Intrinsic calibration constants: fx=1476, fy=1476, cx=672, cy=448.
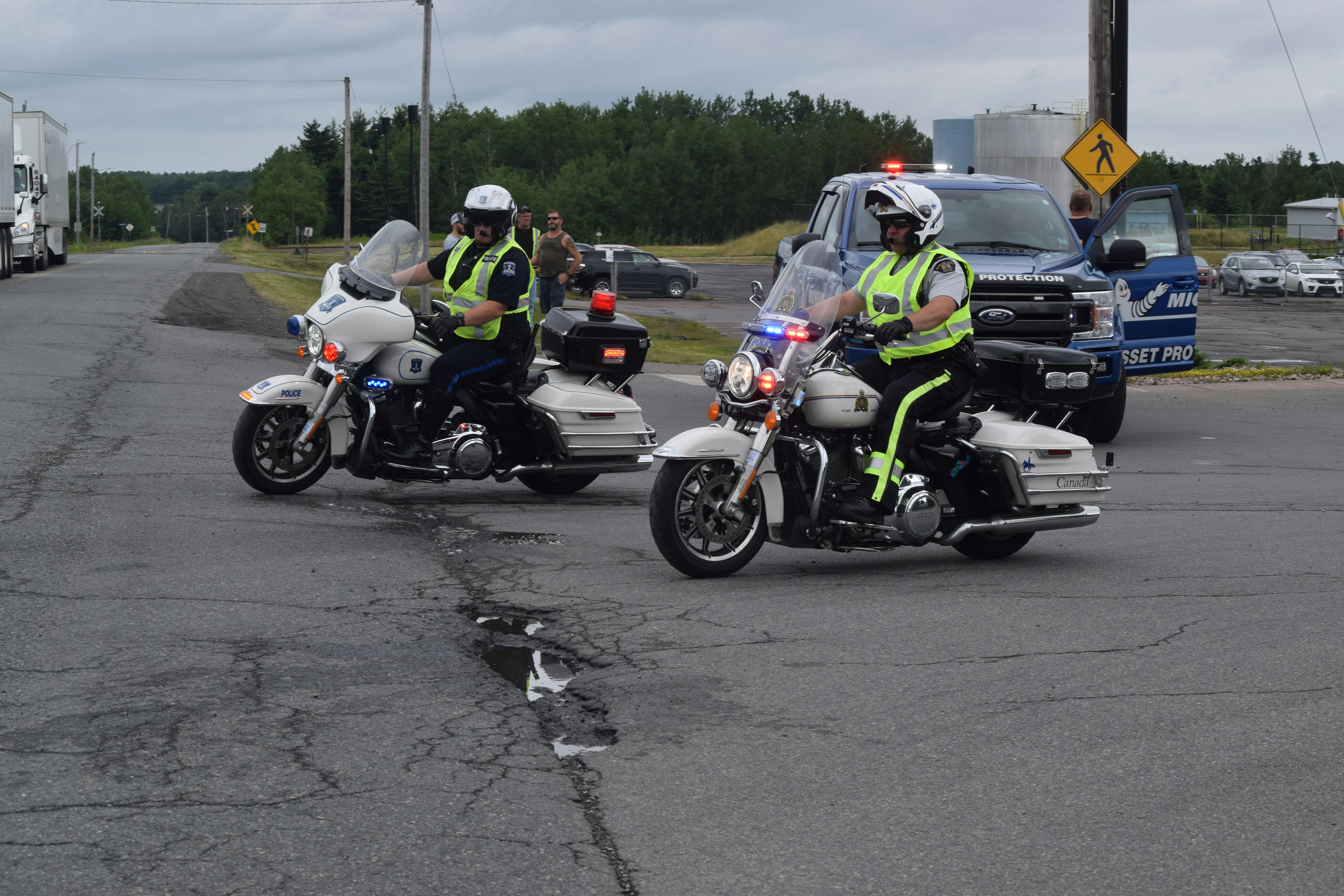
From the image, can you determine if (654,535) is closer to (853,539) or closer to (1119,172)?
(853,539)

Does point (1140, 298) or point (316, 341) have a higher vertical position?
point (1140, 298)

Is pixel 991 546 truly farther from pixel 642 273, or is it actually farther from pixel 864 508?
pixel 642 273

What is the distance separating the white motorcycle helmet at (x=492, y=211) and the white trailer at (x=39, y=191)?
32990mm

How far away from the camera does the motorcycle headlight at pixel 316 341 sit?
30.2ft

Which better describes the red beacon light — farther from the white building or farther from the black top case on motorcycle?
the white building

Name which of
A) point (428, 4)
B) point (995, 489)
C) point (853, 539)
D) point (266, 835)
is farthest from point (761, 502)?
point (428, 4)

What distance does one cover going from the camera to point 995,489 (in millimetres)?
7984

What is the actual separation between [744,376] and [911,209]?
4.03 feet

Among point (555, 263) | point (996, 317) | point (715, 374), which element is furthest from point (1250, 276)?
point (715, 374)

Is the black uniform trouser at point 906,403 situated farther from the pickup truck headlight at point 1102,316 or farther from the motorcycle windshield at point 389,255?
the pickup truck headlight at point 1102,316

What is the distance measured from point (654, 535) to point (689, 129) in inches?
5848

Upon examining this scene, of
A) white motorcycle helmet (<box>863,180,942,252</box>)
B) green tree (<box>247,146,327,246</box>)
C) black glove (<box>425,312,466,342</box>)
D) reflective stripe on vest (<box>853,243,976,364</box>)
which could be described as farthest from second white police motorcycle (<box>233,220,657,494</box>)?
green tree (<box>247,146,327,246</box>)

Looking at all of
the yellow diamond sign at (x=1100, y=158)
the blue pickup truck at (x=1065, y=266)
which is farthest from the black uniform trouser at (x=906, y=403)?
the yellow diamond sign at (x=1100, y=158)

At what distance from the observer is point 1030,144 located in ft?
201
